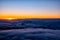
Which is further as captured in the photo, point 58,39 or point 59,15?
point 59,15

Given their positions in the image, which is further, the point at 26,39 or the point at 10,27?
the point at 10,27

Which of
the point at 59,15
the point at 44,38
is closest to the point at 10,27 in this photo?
the point at 44,38

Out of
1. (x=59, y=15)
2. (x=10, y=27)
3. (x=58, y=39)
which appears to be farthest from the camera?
(x=10, y=27)

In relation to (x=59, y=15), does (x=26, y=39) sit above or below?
below

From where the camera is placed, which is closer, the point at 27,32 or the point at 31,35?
the point at 31,35

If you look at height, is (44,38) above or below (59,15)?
below

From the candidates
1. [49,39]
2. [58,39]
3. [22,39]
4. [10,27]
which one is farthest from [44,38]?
[10,27]

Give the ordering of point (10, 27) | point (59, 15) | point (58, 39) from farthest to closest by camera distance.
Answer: point (10, 27) < point (59, 15) < point (58, 39)

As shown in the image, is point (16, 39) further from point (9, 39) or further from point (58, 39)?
point (58, 39)

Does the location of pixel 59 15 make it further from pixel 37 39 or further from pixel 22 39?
pixel 22 39
